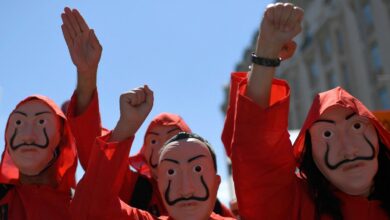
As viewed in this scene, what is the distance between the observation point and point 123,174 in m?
2.40

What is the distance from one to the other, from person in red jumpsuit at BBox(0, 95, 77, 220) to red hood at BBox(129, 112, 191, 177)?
2.03 feet

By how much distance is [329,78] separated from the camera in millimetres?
21781

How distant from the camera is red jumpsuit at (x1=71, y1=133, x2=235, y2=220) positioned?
2268mm

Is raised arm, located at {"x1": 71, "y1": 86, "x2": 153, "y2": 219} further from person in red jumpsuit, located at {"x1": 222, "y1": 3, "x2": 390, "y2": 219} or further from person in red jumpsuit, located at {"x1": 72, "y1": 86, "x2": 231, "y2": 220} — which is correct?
person in red jumpsuit, located at {"x1": 222, "y1": 3, "x2": 390, "y2": 219}

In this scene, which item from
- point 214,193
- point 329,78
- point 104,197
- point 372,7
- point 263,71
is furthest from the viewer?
point 329,78

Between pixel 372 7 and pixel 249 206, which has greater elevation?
pixel 372 7

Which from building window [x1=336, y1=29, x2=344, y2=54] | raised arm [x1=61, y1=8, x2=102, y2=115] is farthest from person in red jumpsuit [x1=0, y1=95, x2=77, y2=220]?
building window [x1=336, y1=29, x2=344, y2=54]

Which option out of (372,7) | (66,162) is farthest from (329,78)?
(66,162)

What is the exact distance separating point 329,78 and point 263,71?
20.4 m

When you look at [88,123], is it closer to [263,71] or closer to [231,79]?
[231,79]

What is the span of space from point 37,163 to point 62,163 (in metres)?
0.22

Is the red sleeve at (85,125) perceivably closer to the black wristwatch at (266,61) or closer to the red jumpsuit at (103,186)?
the red jumpsuit at (103,186)

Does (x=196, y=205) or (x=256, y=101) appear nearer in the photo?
(x=256, y=101)

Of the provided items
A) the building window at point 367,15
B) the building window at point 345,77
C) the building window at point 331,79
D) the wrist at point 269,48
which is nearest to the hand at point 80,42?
the wrist at point 269,48
